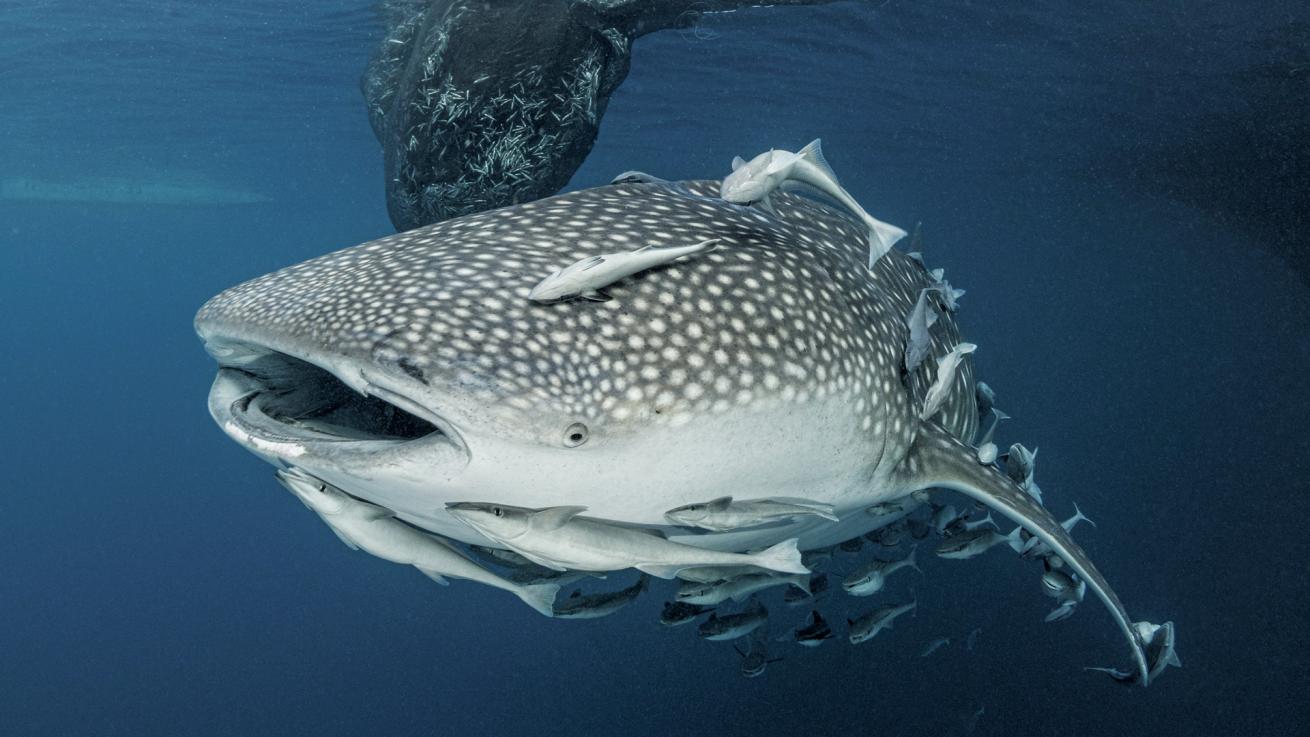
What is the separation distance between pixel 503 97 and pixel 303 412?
632cm

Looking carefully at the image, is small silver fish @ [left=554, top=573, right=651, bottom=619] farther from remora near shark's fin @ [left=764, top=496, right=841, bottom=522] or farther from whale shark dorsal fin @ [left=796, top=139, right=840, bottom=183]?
whale shark dorsal fin @ [left=796, top=139, right=840, bottom=183]

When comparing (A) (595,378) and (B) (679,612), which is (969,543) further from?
(A) (595,378)

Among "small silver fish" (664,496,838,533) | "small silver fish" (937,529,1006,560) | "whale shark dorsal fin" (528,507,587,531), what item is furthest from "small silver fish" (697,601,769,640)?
"whale shark dorsal fin" (528,507,587,531)

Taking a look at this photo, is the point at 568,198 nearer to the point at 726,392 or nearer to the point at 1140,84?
the point at 726,392

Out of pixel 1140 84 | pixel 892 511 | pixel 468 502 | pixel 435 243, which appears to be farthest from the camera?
pixel 1140 84

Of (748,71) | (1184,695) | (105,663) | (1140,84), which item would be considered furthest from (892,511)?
(105,663)

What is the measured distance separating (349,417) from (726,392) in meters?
1.47

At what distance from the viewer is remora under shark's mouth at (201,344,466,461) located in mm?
2002

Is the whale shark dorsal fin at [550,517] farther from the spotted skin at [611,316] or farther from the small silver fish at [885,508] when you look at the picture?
the small silver fish at [885,508]

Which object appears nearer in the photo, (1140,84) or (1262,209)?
(1140,84)

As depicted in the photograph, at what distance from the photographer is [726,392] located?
2268mm

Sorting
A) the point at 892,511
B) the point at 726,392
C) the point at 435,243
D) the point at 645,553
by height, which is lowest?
the point at 892,511

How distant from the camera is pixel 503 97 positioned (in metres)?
8.23

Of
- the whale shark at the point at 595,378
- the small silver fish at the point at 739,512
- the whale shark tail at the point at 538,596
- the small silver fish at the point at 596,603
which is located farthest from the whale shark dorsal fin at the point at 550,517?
the small silver fish at the point at 596,603
